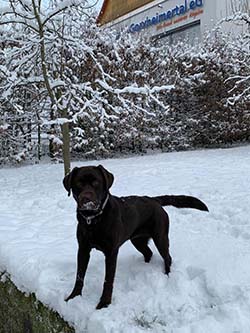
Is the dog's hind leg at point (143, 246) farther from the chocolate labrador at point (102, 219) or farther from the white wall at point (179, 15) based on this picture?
the white wall at point (179, 15)

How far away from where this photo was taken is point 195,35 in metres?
18.8

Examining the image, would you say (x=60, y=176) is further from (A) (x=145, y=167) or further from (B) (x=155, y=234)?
(B) (x=155, y=234)

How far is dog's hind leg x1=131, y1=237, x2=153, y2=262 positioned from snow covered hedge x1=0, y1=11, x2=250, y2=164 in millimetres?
6656

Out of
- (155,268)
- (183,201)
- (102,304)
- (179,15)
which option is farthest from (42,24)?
(179,15)

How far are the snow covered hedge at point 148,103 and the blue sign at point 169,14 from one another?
4.62 metres

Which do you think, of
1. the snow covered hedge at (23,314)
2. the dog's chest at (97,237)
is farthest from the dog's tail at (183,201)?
the snow covered hedge at (23,314)

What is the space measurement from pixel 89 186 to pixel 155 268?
107 centimetres

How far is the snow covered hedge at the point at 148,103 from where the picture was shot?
1138 centimetres

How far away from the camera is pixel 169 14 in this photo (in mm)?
19656

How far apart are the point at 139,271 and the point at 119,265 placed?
23 centimetres

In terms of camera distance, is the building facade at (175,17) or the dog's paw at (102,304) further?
the building facade at (175,17)

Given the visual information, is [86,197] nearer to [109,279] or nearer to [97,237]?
[97,237]

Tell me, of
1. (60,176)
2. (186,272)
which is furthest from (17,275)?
(60,176)

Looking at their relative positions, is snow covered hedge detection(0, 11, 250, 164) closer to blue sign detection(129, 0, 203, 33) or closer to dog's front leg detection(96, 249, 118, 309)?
blue sign detection(129, 0, 203, 33)
